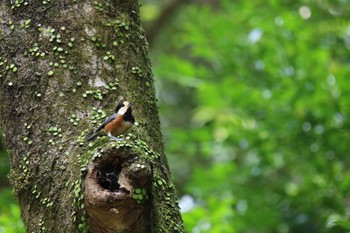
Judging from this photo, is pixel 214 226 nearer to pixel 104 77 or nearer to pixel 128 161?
pixel 104 77

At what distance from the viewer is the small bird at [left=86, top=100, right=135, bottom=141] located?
208cm

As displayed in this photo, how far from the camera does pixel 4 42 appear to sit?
8.13 feet

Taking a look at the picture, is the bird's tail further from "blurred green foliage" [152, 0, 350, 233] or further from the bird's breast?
"blurred green foliage" [152, 0, 350, 233]

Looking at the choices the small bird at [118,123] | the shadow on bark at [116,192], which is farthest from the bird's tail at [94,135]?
the shadow on bark at [116,192]

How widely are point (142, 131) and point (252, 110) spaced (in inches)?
113

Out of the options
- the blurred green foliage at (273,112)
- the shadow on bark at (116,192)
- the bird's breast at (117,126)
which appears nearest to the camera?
the shadow on bark at (116,192)

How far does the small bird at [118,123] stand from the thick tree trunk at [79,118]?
32 mm

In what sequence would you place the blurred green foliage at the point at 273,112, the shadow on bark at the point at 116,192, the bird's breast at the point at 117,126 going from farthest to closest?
the blurred green foliage at the point at 273,112, the bird's breast at the point at 117,126, the shadow on bark at the point at 116,192

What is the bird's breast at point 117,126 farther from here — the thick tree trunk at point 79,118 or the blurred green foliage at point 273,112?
the blurred green foliage at point 273,112

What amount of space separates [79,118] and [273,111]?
300 cm

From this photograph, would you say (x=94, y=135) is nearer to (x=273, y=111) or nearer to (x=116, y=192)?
(x=116, y=192)

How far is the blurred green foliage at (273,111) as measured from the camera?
470cm

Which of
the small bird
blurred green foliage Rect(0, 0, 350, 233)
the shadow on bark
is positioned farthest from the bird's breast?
blurred green foliage Rect(0, 0, 350, 233)

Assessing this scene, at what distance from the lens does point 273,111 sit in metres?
5.07
